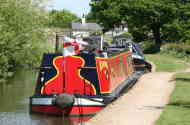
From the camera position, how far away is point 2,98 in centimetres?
2317

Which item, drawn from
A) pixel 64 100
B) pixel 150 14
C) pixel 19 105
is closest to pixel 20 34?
pixel 19 105

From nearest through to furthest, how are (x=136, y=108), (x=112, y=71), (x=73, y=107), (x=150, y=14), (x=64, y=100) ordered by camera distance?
(x=136, y=108) → (x=64, y=100) → (x=73, y=107) → (x=112, y=71) → (x=150, y=14)

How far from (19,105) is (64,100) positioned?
17.1 feet

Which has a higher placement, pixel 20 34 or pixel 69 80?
pixel 20 34

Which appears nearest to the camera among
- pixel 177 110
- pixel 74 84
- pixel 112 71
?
pixel 177 110

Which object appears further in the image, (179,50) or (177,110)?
(179,50)

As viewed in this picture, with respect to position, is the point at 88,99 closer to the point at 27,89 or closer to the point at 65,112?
the point at 65,112

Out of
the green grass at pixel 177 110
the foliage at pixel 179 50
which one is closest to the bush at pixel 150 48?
the foliage at pixel 179 50

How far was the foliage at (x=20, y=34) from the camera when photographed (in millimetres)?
28731

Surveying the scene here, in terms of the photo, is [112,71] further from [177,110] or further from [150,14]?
[150,14]

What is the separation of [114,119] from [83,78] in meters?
4.50

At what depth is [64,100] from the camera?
621 inches

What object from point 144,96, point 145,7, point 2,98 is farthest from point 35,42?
point 145,7

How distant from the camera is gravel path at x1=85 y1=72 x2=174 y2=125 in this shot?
12484 mm
